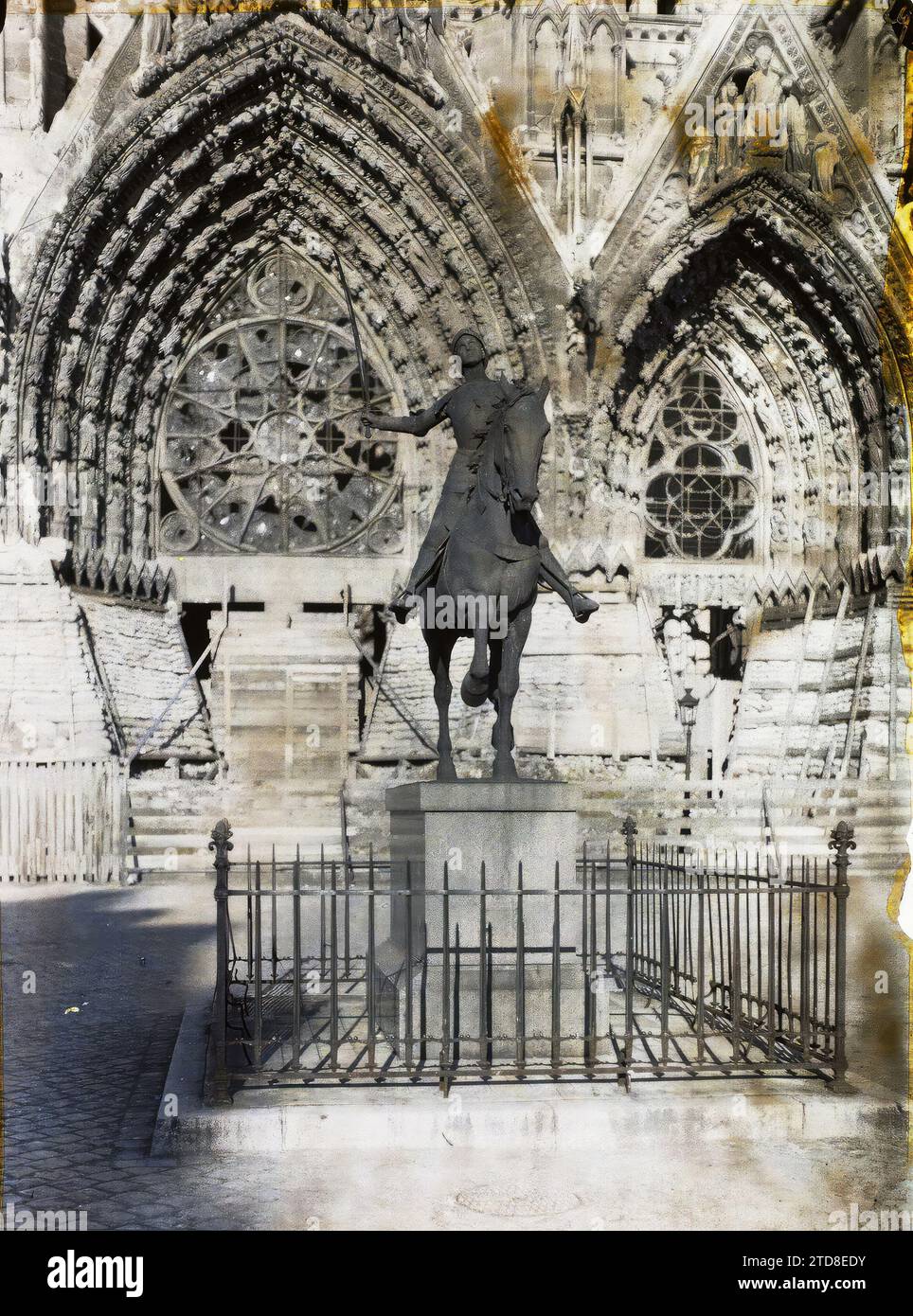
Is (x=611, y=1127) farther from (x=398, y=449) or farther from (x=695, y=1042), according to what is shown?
(x=398, y=449)

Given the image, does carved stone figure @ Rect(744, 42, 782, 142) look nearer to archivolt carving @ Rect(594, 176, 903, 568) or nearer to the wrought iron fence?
archivolt carving @ Rect(594, 176, 903, 568)

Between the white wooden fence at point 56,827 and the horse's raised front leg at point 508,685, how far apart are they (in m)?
8.94

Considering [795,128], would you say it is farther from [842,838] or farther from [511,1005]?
[511,1005]

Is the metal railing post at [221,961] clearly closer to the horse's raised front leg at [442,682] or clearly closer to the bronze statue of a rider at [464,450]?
the horse's raised front leg at [442,682]

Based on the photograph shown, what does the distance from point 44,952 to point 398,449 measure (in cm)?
1170

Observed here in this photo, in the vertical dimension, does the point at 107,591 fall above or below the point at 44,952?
above

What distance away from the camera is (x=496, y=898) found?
7051 millimetres

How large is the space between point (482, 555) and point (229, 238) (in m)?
14.9

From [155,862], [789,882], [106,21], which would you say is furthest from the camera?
[106,21]

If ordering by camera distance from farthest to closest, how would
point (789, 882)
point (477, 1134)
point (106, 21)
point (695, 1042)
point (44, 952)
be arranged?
point (106, 21)
point (44, 952)
point (695, 1042)
point (789, 882)
point (477, 1134)

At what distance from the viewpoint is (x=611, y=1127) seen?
6.14 meters

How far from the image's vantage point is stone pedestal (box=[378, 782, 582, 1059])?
272 inches

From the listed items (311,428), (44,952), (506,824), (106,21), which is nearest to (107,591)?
(311,428)

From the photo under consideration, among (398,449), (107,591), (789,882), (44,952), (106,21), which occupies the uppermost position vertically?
(106,21)
